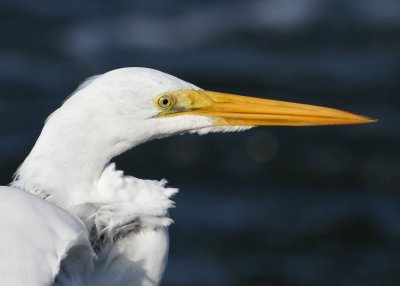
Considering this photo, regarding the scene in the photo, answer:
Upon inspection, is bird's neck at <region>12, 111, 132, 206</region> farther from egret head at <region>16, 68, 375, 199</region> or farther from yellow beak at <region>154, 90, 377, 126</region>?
yellow beak at <region>154, 90, 377, 126</region>

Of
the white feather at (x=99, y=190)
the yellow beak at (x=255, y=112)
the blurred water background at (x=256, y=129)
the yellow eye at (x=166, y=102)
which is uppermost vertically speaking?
the blurred water background at (x=256, y=129)

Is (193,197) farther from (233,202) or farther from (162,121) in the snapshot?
(162,121)

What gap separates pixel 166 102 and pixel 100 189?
18.6 inches

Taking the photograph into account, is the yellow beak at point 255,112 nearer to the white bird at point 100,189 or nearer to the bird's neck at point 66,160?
the white bird at point 100,189

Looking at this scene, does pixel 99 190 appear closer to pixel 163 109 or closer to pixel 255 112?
pixel 163 109

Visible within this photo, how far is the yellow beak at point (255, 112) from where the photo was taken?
11.7ft

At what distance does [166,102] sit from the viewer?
11.0 ft

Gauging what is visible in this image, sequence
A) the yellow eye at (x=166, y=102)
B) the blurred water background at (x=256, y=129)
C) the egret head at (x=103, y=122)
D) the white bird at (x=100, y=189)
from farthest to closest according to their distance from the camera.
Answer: the blurred water background at (x=256, y=129) → the yellow eye at (x=166, y=102) → the egret head at (x=103, y=122) → the white bird at (x=100, y=189)

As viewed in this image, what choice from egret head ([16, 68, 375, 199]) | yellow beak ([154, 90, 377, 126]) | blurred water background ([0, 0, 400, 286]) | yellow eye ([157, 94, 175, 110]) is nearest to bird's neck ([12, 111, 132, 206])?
egret head ([16, 68, 375, 199])

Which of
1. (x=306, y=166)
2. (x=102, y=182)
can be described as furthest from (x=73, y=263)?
(x=306, y=166)

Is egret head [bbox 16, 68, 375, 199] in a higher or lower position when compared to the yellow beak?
lower

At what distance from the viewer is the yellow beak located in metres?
3.56

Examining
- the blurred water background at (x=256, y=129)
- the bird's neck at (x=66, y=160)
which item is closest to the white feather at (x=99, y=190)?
the bird's neck at (x=66, y=160)

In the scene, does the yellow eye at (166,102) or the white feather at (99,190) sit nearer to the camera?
the white feather at (99,190)
